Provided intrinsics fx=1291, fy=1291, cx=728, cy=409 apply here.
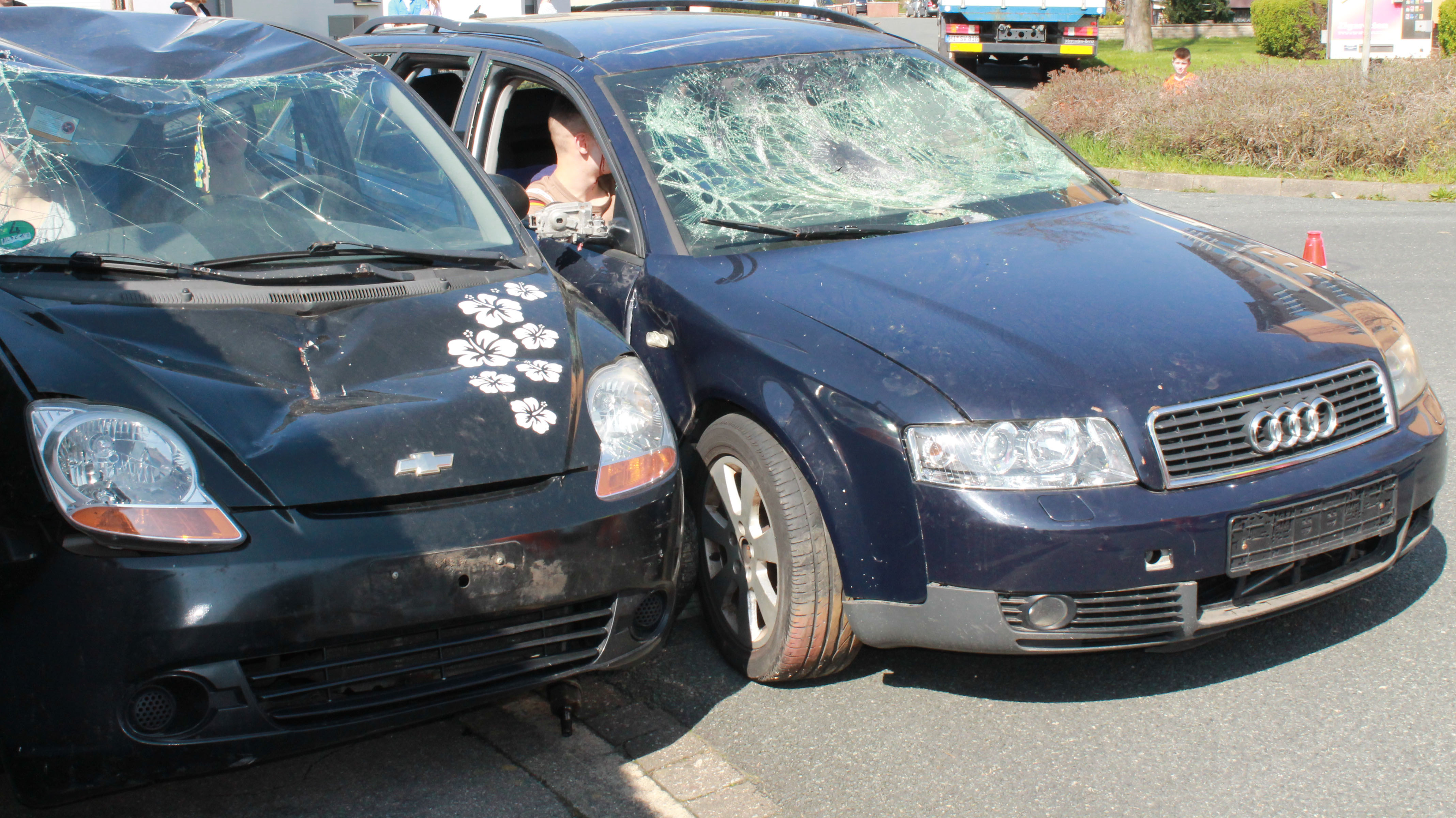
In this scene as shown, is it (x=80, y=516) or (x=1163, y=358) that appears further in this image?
(x=1163, y=358)

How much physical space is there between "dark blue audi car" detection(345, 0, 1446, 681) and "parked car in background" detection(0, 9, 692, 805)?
372mm

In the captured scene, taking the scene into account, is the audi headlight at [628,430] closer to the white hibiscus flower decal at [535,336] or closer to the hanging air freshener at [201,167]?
the white hibiscus flower decal at [535,336]

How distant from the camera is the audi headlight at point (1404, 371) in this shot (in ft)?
11.7

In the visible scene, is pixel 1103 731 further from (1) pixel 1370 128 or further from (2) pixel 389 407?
(1) pixel 1370 128

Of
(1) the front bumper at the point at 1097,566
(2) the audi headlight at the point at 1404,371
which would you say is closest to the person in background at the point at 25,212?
(1) the front bumper at the point at 1097,566

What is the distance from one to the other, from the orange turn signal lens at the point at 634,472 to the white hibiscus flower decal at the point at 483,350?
1.29ft

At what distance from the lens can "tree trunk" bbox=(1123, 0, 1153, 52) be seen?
31062 mm

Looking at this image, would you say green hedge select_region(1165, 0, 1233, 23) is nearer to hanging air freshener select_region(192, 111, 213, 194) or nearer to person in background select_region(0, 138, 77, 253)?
hanging air freshener select_region(192, 111, 213, 194)

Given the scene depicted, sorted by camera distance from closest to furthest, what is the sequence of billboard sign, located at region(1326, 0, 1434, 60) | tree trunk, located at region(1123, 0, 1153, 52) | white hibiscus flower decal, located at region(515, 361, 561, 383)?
1. white hibiscus flower decal, located at region(515, 361, 561, 383)
2. billboard sign, located at region(1326, 0, 1434, 60)
3. tree trunk, located at region(1123, 0, 1153, 52)

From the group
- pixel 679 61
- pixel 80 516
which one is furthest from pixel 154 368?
pixel 679 61

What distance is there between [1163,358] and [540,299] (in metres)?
1.65

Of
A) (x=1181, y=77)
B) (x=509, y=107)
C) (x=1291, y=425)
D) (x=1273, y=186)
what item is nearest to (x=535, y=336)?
(x=1291, y=425)

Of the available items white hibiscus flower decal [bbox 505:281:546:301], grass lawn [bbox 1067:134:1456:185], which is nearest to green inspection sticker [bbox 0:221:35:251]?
white hibiscus flower decal [bbox 505:281:546:301]

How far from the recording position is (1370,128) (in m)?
11.9
